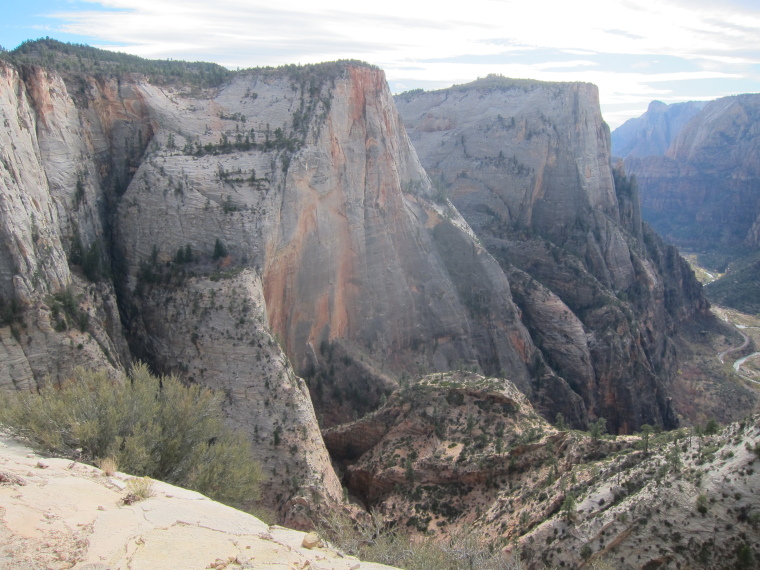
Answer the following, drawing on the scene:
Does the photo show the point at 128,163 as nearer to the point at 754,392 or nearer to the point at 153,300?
the point at 153,300

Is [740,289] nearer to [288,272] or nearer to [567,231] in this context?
[567,231]

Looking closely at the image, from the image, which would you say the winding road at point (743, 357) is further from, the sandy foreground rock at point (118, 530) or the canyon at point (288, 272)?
the sandy foreground rock at point (118, 530)

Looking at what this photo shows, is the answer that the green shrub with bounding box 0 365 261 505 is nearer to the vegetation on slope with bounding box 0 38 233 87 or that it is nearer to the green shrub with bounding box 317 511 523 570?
the green shrub with bounding box 317 511 523 570

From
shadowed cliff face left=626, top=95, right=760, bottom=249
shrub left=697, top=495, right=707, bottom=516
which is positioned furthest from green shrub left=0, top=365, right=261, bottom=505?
shadowed cliff face left=626, top=95, right=760, bottom=249

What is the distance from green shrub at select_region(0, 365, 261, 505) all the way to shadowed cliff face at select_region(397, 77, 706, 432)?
33505 millimetres

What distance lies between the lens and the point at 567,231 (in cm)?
6278

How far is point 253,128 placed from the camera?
37375 millimetres

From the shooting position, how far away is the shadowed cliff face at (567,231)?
49469 millimetres

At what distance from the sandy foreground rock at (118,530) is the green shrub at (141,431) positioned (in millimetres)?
2406

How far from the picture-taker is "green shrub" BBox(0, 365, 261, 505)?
16.9 m

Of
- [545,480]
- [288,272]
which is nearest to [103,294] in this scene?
[288,272]

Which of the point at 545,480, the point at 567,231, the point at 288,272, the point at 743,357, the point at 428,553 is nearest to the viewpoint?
the point at 428,553

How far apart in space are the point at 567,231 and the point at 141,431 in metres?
52.5

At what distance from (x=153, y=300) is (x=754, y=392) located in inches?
2077
